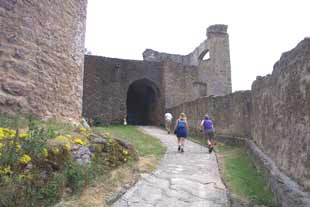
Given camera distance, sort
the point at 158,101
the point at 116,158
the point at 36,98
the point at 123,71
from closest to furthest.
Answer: the point at 116,158 < the point at 36,98 < the point at 123,71 < the point at 158,101

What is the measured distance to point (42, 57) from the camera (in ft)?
20.7

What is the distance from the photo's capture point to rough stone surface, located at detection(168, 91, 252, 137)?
8695 mm

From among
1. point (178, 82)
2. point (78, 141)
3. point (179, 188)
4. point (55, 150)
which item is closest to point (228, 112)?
point (179, 188)

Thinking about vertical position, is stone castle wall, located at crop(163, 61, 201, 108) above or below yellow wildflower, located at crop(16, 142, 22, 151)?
above

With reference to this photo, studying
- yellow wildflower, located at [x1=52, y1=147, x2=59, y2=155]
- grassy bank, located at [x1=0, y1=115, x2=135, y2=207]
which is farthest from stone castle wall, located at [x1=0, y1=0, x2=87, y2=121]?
yellow wildflower, located at [x1=52, y1=147, x2=59, y2=155]

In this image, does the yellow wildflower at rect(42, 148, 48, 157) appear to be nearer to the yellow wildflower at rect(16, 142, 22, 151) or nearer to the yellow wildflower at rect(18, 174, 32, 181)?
the yellow wildflower at rect(16, 142, 22, 151)

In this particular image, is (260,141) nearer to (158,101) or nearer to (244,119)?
(244,119)

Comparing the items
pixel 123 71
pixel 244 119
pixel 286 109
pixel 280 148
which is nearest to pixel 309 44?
pixel 286 109

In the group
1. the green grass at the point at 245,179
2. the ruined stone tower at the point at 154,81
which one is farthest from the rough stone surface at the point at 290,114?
the ruined stone tower at the point at 154,81

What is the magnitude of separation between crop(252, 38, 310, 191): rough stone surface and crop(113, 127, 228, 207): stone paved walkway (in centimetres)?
109

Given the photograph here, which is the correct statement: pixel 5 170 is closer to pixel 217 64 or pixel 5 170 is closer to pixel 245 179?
pixel 245 179

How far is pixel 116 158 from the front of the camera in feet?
17.1

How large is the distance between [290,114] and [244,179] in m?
1.68

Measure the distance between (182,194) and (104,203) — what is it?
4.04 ft
